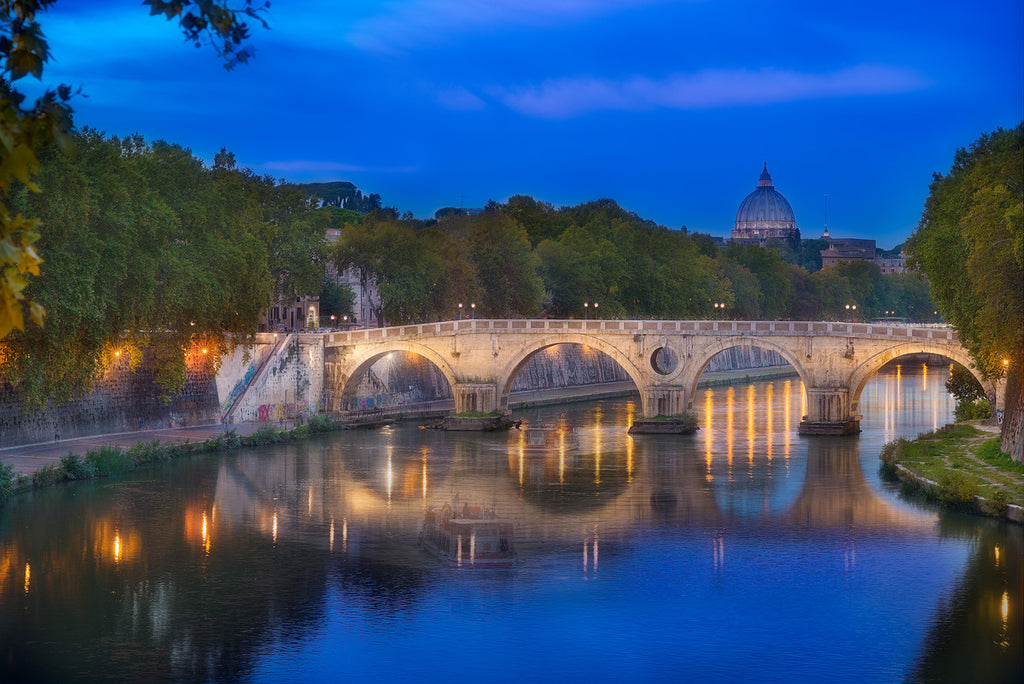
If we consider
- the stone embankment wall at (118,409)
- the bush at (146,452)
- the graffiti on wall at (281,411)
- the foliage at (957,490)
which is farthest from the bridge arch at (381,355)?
the foliage at (957,490)

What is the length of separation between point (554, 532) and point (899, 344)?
24.9 metres

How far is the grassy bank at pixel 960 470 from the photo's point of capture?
3369 cm

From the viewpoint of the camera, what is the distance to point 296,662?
73.5ft

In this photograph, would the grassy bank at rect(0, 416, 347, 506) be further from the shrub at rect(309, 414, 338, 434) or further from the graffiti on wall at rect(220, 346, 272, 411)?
the graffiti on wall at rect(220, 346, 272, 411)

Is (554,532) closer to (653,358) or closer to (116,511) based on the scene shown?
(116,511)

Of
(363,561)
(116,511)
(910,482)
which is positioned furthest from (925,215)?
(116,511)

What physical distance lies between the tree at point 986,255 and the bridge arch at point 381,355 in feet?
74.0

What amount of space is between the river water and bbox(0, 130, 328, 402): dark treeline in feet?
15.2

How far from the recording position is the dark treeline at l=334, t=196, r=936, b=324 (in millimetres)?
71938

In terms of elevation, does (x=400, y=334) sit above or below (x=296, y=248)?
below

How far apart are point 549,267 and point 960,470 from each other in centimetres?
5013

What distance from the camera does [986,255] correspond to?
34.7 metres

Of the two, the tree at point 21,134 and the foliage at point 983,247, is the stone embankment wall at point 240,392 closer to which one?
the foliage at point 983,247

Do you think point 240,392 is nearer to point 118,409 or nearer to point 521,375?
point 118,409
